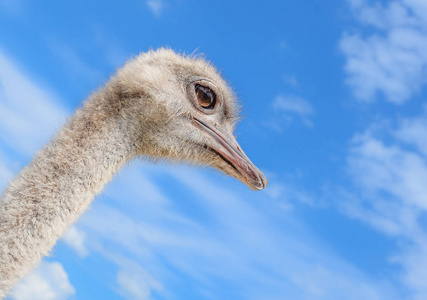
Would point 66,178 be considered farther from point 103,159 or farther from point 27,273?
point 27,273

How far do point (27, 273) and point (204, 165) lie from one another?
1605 mm

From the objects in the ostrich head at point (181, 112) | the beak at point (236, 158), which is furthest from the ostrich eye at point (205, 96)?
the beak at point (236, 158)

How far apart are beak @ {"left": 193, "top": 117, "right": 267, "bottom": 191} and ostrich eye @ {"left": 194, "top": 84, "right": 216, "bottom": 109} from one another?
180mm

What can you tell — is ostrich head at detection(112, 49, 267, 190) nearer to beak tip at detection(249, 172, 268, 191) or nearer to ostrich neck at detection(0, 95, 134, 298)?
beak tip at detection(249, 172, 268, 191)

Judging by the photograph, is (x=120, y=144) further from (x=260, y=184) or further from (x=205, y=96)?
(x=260, y=184)

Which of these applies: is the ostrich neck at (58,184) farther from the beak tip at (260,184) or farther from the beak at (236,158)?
the beak tip at (260,184)

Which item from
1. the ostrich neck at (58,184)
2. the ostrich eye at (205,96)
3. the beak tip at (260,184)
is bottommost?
the ostrich neck at (58,184)

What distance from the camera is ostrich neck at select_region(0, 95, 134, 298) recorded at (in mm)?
3312

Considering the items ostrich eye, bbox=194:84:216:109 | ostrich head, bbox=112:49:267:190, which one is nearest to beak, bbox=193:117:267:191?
ostrich head, bbox=112:49:267:190

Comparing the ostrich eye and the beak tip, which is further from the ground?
the ostrich eye

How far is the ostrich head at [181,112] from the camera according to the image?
400cm

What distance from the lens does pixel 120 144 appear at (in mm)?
3836

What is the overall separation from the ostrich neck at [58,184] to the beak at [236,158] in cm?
68

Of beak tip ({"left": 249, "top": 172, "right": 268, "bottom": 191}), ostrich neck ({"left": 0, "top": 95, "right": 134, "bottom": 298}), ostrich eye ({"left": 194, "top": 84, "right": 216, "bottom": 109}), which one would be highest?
ostrich eye ({"left": 194, "top": 84, "right": 216, "bottom": 109})
